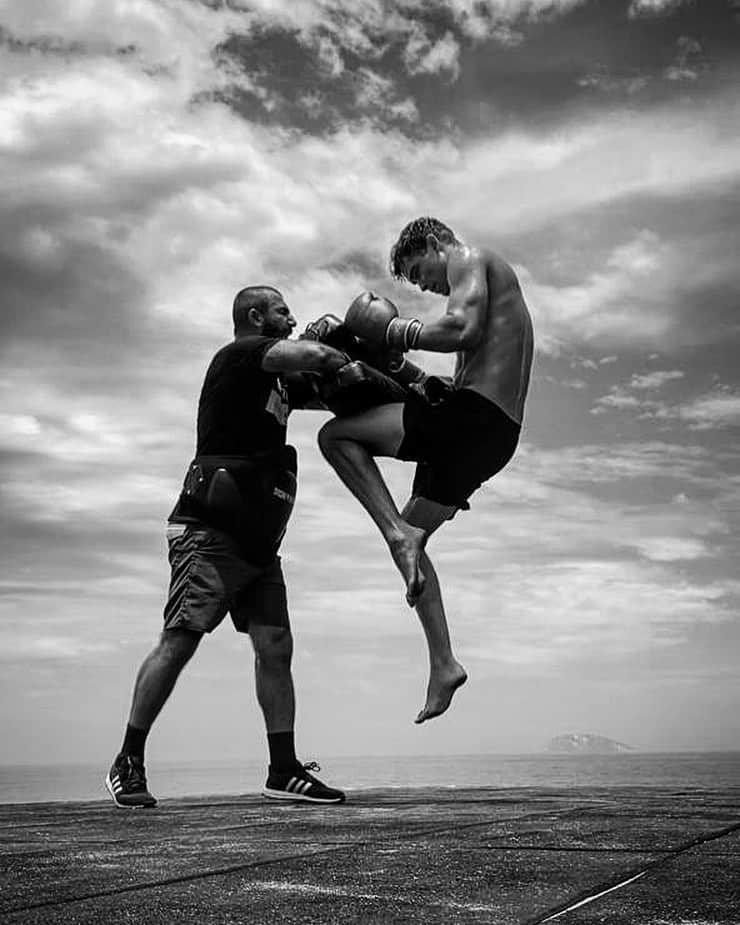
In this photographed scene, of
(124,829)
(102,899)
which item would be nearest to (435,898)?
(102,899)

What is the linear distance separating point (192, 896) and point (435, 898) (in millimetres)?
447

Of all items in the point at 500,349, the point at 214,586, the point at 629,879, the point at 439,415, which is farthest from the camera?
the point at 214,586

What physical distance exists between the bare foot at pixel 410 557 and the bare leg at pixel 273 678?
105 centimetres

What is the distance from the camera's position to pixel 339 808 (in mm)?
4242

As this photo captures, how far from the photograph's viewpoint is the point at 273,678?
5324 millimetres

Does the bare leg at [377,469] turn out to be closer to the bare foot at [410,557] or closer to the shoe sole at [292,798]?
the bare foot at [410,557]

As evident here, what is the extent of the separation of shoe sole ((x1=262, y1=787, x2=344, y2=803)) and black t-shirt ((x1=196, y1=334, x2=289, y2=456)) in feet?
5.72

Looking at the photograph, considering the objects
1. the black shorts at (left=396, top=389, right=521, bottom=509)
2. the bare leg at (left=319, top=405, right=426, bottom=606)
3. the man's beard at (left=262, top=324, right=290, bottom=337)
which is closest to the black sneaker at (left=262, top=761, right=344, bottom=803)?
the bare leg at (left=319, top=405, right=426, bottom=606)

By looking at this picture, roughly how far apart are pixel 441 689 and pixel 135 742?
1.57 metres

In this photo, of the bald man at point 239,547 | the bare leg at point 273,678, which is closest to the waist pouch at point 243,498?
the bald man at point 239,547

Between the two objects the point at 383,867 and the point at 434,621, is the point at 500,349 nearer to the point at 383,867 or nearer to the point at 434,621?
the point at 434,621

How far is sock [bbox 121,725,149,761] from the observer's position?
5.02 meters

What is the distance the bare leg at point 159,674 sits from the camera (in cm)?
506

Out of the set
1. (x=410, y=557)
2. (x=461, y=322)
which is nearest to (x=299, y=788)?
(x=410, y=557)
